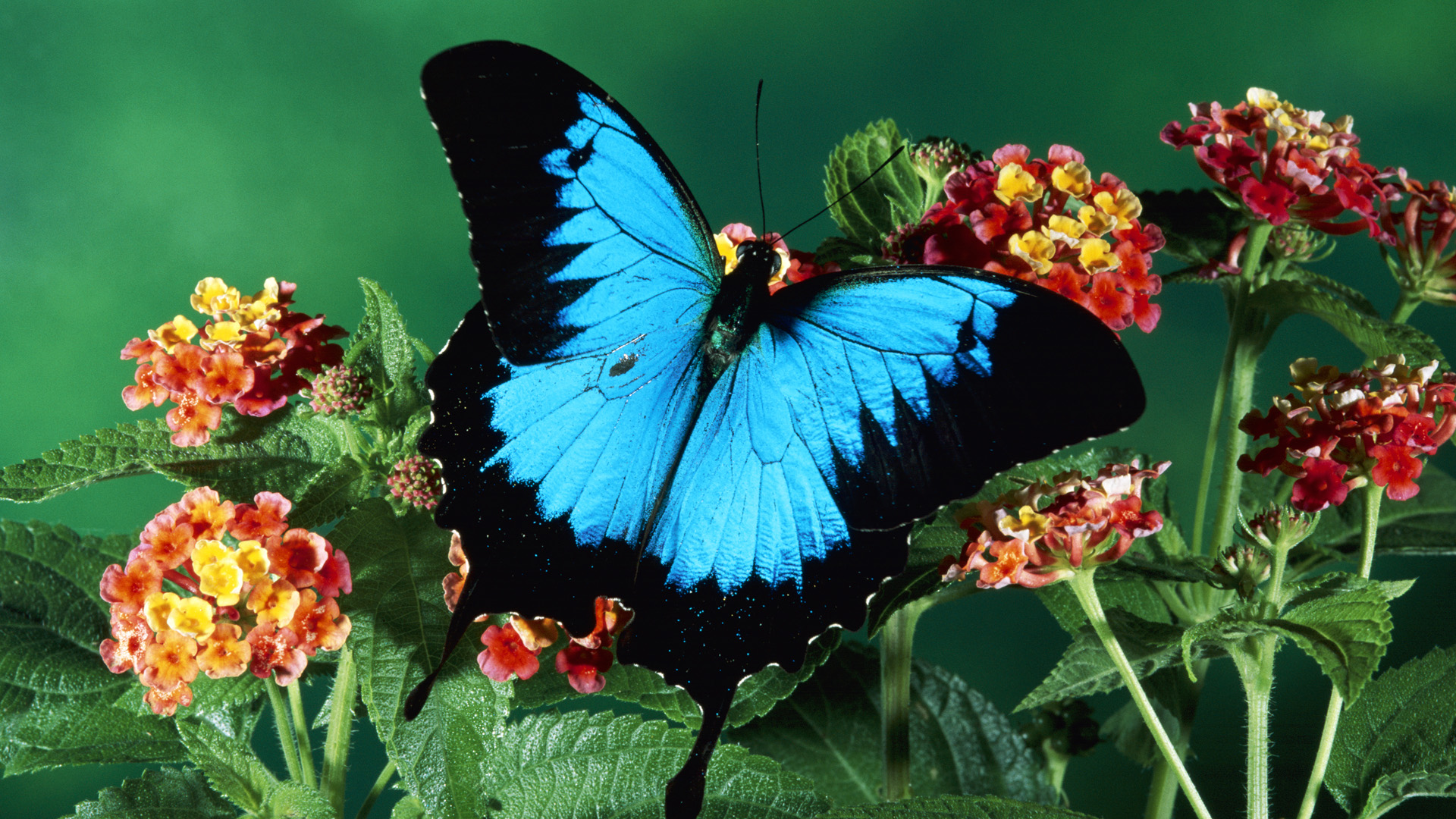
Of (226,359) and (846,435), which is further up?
(226,359)

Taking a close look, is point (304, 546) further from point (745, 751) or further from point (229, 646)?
point (745, 751)

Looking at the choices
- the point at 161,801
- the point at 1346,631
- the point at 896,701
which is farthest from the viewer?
the point at 896,701

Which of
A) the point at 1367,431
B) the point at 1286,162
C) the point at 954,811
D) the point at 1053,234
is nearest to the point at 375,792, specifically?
the point at 954,811

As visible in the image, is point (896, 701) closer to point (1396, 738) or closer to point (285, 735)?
point (1396, 738)

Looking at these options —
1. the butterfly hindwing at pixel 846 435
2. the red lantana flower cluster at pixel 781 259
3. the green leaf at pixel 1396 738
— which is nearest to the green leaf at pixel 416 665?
the butterfly hindwing at pixel 846 435

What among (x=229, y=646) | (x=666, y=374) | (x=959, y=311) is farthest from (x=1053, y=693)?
(x=229, y=646)

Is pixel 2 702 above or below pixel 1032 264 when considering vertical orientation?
below

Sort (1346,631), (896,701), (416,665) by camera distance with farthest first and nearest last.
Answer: (896,701), (416,665), (1346,631)

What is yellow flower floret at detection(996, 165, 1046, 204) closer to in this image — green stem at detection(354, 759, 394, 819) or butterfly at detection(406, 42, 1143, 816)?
butterfly at detection(406, 42, 1143, 816)
